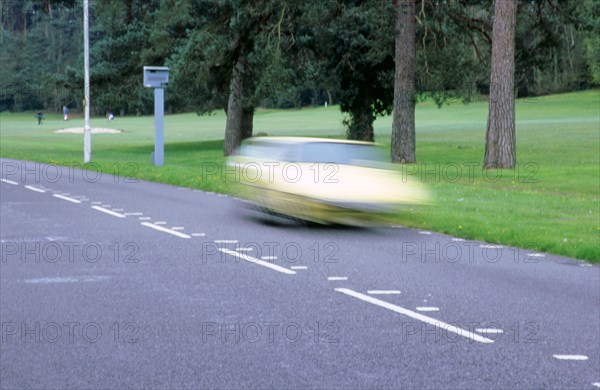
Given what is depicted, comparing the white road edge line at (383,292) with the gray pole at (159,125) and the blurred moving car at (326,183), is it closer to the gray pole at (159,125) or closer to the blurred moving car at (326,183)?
the blurred moving car at (326,183)

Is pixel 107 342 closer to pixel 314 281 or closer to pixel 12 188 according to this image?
pixel 314 281

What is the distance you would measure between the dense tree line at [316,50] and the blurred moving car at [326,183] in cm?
1697

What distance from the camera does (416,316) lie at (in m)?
9.11

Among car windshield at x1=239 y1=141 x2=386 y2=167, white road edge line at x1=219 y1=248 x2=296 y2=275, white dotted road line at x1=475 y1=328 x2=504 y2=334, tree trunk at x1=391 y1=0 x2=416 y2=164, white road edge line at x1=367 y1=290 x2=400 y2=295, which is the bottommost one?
white dotted road line at x1=475 y1=328 x2=504 y2=334

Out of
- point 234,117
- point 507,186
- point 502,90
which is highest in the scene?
point 502,90

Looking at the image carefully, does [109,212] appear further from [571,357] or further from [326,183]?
[571,357]

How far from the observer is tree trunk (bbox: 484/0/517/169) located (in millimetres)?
28719

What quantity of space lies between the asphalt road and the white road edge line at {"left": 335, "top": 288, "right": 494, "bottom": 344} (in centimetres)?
3

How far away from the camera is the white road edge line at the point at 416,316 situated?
8302mm

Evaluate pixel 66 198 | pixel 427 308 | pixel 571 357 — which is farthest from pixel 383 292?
pixel 66 198

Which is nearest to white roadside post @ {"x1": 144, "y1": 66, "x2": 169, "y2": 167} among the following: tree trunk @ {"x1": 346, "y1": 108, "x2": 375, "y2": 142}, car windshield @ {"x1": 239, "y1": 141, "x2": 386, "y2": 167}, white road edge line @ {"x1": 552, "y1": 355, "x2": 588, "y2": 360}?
tree trunk @ {"x1": 346, "y1": 108, "x2": 375, "y2": 142}

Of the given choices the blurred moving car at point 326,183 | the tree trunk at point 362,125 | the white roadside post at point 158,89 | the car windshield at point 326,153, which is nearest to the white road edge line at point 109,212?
the blurred moving car at point 326,183

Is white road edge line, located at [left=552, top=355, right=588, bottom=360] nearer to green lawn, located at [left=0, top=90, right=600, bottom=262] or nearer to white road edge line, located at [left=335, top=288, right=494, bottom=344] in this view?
white road edge line, located at [left=335, top=288, right=494, bottom=344]

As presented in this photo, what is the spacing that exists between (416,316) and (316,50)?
32.1 meters
